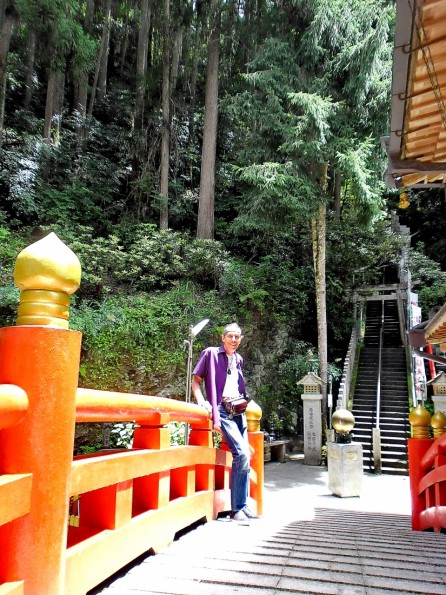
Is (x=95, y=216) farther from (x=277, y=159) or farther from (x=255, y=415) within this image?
(x=255, y=415)

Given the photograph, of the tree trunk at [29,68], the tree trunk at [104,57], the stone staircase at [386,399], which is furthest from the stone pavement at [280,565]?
the tree trunk at [104,57]

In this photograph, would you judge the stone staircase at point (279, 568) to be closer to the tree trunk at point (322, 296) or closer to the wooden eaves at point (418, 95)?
the wooden eaves at point (418, 95)

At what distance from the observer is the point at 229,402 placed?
3.69m

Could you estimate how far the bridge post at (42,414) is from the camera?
4.60 ft

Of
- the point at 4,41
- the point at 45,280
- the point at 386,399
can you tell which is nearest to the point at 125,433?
the point at 45,280

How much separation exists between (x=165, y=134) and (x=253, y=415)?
568 inches

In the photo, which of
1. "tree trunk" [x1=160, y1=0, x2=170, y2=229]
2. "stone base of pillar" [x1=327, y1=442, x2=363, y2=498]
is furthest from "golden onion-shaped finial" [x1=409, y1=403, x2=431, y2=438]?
"tree trunk" [x1=160, y1=0, x2=170, y2=229]

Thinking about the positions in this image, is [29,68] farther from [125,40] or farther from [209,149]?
[209,149]

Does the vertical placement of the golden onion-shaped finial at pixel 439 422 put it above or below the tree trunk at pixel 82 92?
below

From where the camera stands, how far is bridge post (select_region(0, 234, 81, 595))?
55.2 inches

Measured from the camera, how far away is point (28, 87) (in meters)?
18.2

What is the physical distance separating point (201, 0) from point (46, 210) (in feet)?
33.1

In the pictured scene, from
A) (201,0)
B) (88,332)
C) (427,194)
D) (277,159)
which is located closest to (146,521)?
(88,332)

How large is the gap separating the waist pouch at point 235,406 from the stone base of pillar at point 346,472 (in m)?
5.31
